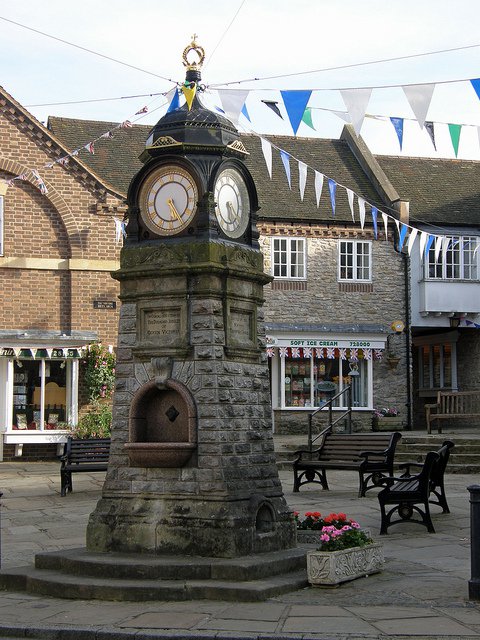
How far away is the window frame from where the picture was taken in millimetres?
27455

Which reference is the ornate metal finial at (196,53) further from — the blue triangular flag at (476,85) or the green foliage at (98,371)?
the green foliage at (98,371)

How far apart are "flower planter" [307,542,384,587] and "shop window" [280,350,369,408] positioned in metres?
18.0

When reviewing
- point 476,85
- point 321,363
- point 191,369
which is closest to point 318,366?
point 321,363

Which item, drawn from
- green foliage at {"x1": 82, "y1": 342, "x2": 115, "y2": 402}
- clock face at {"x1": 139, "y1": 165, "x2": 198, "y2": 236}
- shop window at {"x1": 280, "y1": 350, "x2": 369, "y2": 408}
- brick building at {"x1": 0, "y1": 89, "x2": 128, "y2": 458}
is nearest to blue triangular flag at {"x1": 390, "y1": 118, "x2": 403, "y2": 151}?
clock face at {"x1": 139, "y1": 165, "x2": 198, "y2": 236}

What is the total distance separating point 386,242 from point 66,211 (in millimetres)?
9572

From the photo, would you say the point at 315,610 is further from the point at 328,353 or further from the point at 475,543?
the point at 328,353

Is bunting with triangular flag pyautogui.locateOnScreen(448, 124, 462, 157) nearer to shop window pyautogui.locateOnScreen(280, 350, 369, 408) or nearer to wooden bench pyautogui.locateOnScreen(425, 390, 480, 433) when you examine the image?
wooden bench pyautogui.locateOnScreen(425, 390, 480, 433)

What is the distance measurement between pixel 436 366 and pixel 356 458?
16.1 m

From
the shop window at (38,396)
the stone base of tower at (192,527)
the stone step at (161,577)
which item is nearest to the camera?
the stone step at (161,577)

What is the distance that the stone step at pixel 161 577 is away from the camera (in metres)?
8.45

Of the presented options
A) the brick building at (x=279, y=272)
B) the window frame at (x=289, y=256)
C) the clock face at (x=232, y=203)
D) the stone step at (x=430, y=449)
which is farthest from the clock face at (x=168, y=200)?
the window frame at (x=289, y=256)

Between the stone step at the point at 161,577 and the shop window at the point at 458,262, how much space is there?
20.6 meters

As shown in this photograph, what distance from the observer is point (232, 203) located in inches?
401

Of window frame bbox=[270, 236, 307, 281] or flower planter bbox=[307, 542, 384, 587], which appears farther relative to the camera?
window frame bbox=[270, 236, 307, 281]
